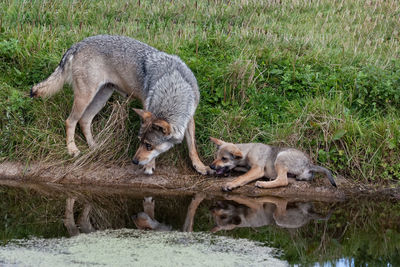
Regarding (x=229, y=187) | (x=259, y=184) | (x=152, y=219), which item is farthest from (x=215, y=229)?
(x=259, y=184)

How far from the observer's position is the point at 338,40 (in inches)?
367

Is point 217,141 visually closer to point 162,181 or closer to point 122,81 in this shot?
point 162,181

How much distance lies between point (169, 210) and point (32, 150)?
2.33 meters

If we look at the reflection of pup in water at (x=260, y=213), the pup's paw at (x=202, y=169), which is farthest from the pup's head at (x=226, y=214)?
the pup's paw at (x=202, y=169)

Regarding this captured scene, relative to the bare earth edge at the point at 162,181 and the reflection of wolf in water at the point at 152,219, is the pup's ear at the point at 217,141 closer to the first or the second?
the bare earth edge at the point at 162,181

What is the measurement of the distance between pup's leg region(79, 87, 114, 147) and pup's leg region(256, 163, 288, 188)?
241 centimetres

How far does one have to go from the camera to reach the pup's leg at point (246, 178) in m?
6.67

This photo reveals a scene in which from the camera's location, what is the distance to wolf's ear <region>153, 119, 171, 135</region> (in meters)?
6.45

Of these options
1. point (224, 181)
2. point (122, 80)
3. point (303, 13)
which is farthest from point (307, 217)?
point (303, 13)

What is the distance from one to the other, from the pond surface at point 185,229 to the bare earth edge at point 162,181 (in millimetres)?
185

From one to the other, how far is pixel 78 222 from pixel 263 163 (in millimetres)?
2430

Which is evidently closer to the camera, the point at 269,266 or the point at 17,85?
the point at 269,266

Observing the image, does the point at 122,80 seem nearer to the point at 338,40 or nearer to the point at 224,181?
the point at 224,181

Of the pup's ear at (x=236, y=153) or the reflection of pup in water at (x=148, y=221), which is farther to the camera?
the pup's ear at (x=236, y=153)
